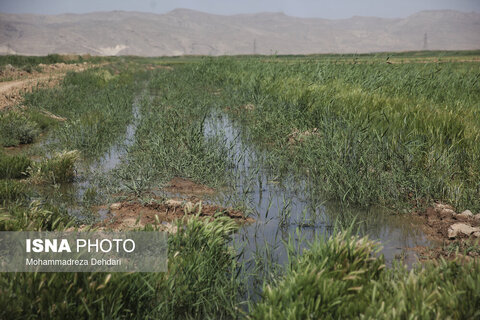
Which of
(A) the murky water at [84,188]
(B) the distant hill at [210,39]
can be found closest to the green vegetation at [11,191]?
(A) the murky water at [84,188]

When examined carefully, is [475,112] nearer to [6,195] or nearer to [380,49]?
[6,195]

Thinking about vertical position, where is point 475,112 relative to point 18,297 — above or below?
above

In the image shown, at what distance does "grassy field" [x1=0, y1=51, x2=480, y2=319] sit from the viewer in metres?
2.83

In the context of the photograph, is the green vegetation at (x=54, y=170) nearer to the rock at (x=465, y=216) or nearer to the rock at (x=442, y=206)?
the rock at (x=442, y=206)

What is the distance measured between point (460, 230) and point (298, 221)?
167cm

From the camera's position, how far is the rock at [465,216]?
15.9 ft

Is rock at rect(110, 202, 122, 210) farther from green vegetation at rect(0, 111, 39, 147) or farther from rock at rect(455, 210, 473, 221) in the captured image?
green vegetation at rect(0, 111, 39, 147)

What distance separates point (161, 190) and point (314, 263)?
3.25m

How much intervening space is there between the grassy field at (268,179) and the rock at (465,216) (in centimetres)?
29

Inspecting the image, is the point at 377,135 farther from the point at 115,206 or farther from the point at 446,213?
the point at 115,206

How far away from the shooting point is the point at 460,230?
4473 mm

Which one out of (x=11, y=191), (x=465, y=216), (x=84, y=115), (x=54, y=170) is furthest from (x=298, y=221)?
(x=84, y=115)

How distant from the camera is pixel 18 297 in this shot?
8.64ft

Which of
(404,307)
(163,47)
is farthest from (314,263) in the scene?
(163,47)
